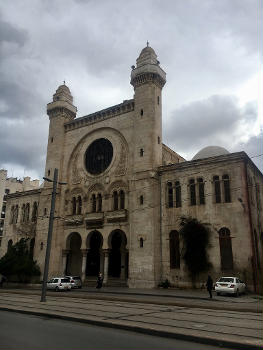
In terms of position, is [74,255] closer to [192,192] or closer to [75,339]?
[192,192]

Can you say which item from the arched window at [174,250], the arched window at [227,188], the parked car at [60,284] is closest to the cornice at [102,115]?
the arched window at [227,188]

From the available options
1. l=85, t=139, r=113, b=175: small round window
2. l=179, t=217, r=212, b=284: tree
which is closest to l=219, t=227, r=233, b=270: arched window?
l=179, t=217, r=212, b=284: tree

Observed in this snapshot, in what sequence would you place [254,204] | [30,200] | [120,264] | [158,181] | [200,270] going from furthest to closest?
[30,200] → [120,264] → [158,181] → [254,204] → [200,270]

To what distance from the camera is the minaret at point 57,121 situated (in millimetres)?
40031

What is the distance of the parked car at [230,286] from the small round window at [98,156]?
18.2 metres

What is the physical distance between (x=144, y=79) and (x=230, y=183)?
1492cm

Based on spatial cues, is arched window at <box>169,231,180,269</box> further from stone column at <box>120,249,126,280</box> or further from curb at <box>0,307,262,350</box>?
curb at <box>0,307,262,350</box>

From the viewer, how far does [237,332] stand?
8969 millimetres

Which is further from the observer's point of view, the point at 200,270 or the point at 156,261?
the point at 156,261

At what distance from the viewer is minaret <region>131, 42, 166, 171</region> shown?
32.0 metres

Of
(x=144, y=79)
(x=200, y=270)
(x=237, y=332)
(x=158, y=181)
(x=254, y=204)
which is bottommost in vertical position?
(x=237, y=332)

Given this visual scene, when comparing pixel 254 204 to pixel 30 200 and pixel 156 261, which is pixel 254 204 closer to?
pixel 156 261

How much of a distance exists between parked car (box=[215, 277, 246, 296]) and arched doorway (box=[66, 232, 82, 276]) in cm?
1864

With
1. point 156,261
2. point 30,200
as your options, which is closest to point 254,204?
point 156,261
